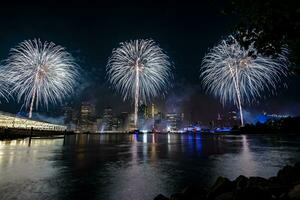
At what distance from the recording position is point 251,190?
8.67 meters

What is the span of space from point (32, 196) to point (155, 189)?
654 centimetres

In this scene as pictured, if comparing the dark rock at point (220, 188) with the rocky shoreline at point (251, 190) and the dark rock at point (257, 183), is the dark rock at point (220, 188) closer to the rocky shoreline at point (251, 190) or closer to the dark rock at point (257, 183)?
the rocky shoreline at point (251, 190)

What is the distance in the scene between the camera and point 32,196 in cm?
1325

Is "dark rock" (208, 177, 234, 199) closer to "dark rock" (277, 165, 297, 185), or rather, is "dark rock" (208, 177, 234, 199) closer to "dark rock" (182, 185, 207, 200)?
"dark rock" (182, 185, 207, 200)

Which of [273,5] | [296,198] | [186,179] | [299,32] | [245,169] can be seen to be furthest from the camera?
[245,169]

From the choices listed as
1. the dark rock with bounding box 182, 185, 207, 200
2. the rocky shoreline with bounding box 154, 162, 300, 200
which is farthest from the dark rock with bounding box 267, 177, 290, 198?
the dark rock with bounding box 182, 185, 207, 200

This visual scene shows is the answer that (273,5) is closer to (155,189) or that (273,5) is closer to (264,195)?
(264,195)

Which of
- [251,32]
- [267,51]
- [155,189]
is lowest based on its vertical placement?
[155,189]

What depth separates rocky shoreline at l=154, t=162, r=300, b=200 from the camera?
28.3 ft

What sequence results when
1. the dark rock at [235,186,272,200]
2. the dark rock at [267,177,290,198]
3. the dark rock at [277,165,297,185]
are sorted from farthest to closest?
the dark rock at [277,165,297,185] < the dark rock at [267,177,290,198] < the dark rock at [235,186,272,200]

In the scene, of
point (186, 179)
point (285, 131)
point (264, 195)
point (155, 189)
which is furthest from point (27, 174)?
point (285, 131)

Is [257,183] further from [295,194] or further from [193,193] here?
[193,193]

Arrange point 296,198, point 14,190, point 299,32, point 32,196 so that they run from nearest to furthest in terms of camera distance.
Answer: point 296,198, point 299,32, point 32,196, point 14,190

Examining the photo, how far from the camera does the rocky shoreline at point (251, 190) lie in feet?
28.3
